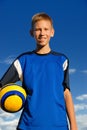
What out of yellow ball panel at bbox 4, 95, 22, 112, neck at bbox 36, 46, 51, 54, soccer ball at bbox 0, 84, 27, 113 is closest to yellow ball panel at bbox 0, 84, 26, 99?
soccer ball at bbox 0, 84, 27, 113

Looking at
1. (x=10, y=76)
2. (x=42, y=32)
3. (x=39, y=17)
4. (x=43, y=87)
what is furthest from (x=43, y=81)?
(x=39, y=17)

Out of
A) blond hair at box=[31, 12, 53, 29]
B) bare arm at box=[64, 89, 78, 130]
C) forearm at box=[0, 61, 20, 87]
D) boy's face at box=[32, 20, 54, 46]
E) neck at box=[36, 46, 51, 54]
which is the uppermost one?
blond hair at box=[31, 12, 53, 29]

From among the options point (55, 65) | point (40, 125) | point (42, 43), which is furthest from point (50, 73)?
point (40, 125)

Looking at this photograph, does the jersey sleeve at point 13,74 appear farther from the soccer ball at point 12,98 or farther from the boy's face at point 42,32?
the boy's face at point 42,32

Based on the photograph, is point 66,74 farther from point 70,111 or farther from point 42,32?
point 42,32

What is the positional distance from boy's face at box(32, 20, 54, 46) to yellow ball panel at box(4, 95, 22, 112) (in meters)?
0.91

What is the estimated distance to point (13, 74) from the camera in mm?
4973

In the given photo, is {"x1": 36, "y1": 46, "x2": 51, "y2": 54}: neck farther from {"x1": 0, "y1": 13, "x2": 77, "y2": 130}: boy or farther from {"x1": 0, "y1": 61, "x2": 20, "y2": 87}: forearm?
{"x1": 0, "y1": 61, "x2": 20, "y2": 87}: forearm

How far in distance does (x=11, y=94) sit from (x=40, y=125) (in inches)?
26.7

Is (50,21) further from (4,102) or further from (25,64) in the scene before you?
(4,102)

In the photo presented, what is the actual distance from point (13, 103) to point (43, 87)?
0.51 meters

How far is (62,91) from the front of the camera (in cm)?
478

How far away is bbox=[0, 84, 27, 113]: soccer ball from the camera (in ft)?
15.4

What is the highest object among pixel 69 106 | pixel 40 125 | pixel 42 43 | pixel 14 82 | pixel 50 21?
pixel 50 21
